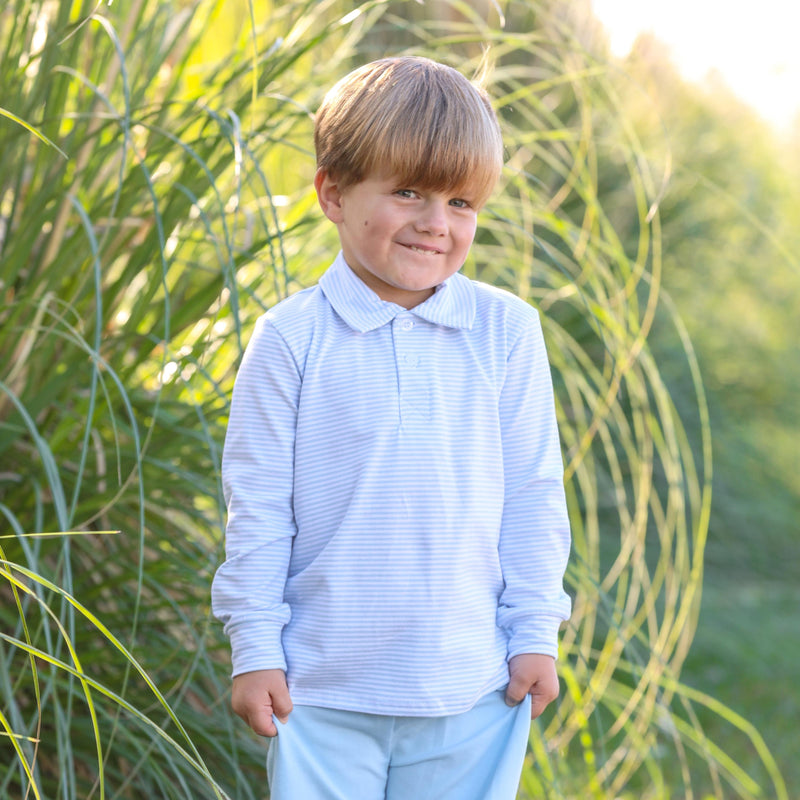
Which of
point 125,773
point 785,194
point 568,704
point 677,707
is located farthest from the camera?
point 785,194

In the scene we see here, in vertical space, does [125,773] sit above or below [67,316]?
below

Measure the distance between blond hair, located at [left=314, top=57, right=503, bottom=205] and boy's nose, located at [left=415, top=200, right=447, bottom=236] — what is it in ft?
0.07

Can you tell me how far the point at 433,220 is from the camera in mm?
1341

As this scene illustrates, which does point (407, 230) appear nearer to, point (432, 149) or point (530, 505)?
point (432, 149)

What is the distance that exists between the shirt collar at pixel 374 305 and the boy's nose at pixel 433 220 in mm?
98

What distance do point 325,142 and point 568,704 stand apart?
173 centimetres

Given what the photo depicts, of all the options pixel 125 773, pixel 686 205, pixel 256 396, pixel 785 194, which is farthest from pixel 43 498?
pixel 785 194

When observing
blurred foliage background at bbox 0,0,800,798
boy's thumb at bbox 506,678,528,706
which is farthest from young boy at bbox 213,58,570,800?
blurred foliage background at bbox 0,0,800,798

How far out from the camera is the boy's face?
135 centimetres

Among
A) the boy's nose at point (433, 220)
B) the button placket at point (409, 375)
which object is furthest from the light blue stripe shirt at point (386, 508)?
the boy's nose at point (433, 220)

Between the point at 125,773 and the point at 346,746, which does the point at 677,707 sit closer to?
the point at 125,773

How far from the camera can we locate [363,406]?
135cm

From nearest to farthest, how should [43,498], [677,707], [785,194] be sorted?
1. [43,498]
2. [677,707]
3. [785,194]

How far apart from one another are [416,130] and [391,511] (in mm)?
426
